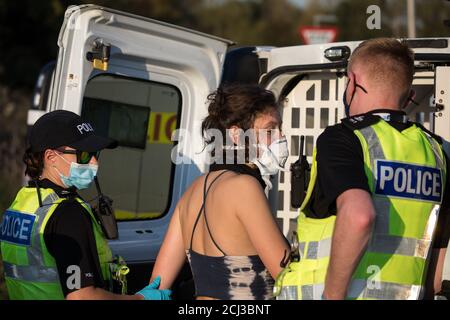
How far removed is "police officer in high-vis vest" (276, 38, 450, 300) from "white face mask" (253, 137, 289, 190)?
1.57 feet

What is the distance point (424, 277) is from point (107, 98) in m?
2.75

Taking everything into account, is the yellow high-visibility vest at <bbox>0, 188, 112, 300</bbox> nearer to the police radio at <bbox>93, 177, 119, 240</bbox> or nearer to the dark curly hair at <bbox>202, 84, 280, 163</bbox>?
the police radio at <bbox>93, 177, 119, 240</bbox>

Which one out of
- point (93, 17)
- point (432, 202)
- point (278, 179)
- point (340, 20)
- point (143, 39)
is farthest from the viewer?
point (340, 20)

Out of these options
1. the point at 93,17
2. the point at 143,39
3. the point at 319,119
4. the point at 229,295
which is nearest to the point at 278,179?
the point at 319,119

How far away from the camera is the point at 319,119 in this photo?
5156mm

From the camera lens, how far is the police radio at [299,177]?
15.7ft

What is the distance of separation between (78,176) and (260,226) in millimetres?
790

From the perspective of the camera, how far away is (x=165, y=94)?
5520 millimetres

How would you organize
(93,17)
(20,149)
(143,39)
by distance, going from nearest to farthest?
(93,17) → (143,39) → (20,149)

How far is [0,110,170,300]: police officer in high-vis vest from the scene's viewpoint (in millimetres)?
3305

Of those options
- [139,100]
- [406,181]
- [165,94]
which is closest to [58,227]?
[406,181]

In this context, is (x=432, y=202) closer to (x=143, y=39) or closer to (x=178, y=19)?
(x=143, y=39)

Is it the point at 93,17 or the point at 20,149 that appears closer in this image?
the point at 93,17

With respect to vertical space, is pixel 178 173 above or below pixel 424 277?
above
